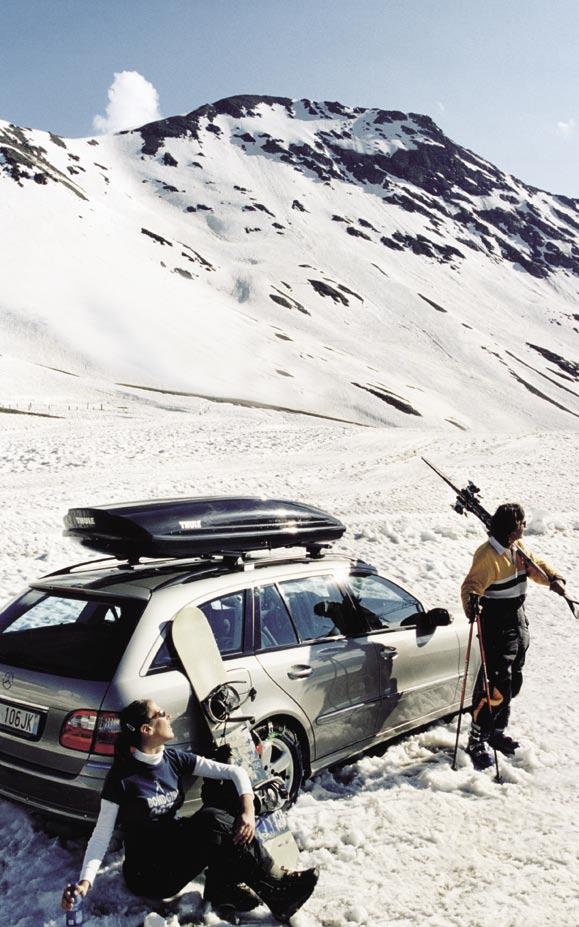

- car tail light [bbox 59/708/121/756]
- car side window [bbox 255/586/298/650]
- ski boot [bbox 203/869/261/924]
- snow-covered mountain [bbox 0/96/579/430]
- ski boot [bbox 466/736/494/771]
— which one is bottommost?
ski boot [bbox 203/869/261/924]

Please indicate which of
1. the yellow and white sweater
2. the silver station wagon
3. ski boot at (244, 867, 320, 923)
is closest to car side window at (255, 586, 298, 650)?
the silver station wagon

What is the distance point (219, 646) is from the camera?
4.59m

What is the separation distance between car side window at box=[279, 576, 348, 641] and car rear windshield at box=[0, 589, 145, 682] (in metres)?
1.25

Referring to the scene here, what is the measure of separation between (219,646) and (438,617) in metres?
2.28

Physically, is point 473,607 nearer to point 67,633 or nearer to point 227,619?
point 227,619

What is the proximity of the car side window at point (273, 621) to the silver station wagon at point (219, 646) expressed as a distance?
0.4 inches

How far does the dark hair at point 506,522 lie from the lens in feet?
18.7

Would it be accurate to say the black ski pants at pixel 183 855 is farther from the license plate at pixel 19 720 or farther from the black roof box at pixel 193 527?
the black roof box at pixel 193 527

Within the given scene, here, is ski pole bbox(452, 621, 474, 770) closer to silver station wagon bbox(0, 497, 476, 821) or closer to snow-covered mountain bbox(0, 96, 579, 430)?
silver station wagon bbox(0, 497, 476, 821)

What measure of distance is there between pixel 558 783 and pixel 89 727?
3602 mm

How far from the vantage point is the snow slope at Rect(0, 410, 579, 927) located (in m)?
3.98

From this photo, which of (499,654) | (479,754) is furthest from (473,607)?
(479,754)

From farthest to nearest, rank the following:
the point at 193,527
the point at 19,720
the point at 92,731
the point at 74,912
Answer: the point at 193,527, the point at 19,720, the point at 92,731, the point at 74,912

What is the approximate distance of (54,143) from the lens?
14600cm
